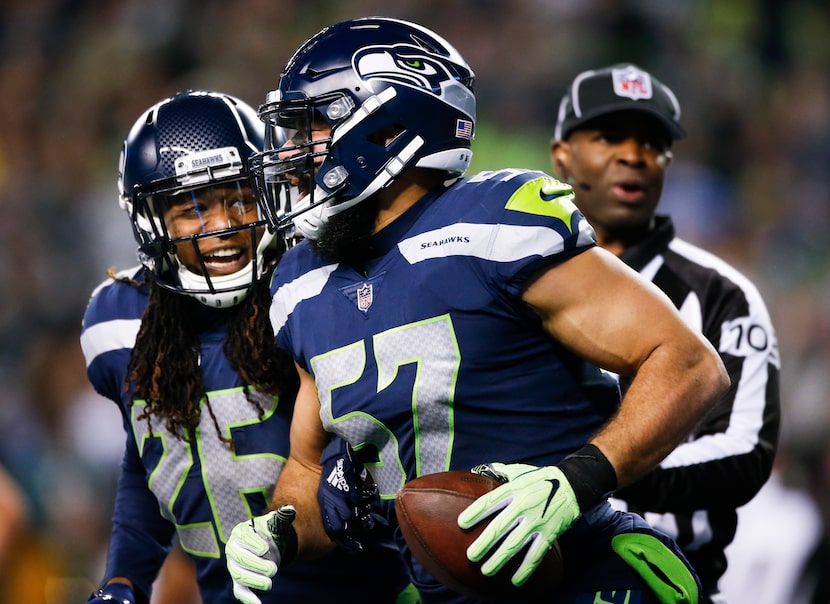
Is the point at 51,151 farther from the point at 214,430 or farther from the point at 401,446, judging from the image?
the point at 401,446

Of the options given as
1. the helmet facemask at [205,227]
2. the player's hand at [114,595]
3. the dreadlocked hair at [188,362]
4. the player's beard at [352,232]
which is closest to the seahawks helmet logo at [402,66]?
the player's beard at [352,232]

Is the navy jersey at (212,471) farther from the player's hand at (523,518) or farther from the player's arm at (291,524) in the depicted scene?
the player's hand at (523,518)

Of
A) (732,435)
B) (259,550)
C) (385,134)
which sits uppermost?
(385,134)

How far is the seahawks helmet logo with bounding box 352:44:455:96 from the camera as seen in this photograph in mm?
2520

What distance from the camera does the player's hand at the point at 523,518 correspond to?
204 centimetres

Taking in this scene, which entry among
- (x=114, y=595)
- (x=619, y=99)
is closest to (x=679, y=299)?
(x=619, y=99)

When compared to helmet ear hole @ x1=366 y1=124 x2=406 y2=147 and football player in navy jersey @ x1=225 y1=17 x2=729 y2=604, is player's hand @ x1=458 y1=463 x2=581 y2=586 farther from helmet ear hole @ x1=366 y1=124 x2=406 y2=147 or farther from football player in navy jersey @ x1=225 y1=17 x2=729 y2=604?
helmet ear hole @ x1=366 y1=124 x2=406 y2=147

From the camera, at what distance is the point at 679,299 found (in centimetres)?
323

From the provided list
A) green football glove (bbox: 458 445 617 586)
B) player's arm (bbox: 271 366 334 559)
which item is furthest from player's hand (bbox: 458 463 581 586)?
player's arm (bbox: 271 366 334 559)

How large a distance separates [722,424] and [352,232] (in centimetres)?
126

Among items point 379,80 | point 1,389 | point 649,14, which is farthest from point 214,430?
point 649,14

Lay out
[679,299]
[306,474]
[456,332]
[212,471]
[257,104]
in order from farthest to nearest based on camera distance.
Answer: [257,104] < [679,299] < [212,471] < [306,474] < [456,332]

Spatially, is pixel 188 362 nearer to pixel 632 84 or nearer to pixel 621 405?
pixel 621 405

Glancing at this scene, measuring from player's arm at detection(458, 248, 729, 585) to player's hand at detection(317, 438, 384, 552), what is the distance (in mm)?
509
